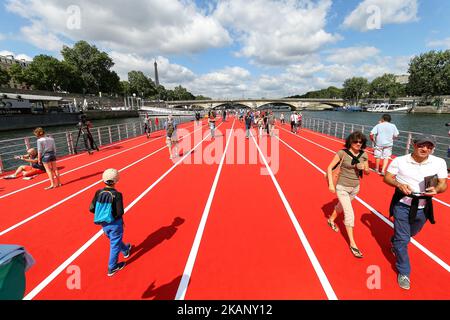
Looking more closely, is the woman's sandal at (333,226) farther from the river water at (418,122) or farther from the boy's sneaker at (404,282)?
the river water at (418,122)

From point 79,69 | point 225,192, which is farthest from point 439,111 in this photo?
point 79,69

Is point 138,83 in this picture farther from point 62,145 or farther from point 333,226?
point 333,226

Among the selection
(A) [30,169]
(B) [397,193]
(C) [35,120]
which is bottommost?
(A) [30,169]

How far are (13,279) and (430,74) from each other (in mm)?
92395

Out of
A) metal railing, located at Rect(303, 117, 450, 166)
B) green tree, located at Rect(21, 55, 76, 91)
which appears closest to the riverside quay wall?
green tree, located at Rect(21, 55, 76, 91)

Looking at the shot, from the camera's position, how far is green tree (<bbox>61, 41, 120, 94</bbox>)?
69.1 m

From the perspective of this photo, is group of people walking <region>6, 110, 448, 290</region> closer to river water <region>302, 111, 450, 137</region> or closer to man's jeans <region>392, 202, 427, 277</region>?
man's jeans <region>392, 202, 427, 277</region>

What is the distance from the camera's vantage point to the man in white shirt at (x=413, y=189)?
259 cm

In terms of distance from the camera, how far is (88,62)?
227 feet

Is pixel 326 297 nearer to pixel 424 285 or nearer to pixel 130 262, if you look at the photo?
pixel 424 285

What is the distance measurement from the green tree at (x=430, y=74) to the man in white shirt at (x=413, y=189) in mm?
86604

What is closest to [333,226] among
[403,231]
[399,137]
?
[403,231]
